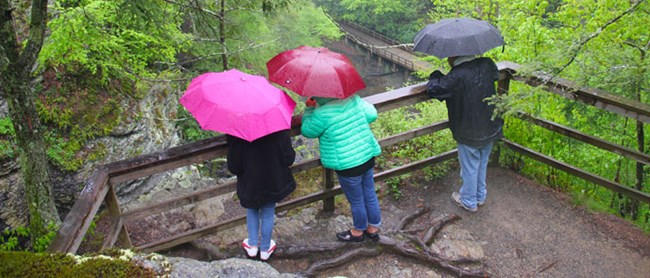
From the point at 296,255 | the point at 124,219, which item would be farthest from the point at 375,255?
the point at 124,219

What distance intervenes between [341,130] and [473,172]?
5.24 feet

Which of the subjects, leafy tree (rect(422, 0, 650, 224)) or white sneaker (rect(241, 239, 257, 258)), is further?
leafy tree (rect(422, 0, 650, 224))

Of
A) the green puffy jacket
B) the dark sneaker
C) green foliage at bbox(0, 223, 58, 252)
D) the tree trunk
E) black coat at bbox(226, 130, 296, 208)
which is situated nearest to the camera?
the tree trunk

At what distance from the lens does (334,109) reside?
3.47 metres

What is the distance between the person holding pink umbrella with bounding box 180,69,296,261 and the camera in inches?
119

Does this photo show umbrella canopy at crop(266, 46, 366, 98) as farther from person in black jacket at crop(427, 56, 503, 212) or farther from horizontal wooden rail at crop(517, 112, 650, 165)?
horizontal wooden rail at crop(517, 112, 650, 165)

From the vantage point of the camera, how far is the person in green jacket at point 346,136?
3.47 m

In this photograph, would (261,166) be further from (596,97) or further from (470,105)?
(596,97)

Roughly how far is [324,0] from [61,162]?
4186cm

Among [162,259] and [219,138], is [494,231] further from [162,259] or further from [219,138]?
[162,259]

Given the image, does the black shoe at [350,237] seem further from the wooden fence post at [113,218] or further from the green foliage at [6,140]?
the green foliage at [6,140]

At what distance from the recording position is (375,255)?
3930mm

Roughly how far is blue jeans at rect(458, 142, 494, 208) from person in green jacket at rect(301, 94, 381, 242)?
1101 mm

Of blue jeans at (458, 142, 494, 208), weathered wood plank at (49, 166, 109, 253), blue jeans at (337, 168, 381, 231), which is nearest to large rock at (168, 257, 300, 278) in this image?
weathered wood plank at (49, 166, 109, 253)
